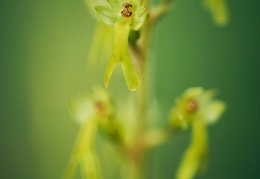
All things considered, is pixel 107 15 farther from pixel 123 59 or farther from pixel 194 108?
pixel 194 108

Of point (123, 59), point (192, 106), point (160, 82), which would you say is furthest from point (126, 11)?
point (160, 82)

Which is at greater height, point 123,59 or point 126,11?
point 126,11

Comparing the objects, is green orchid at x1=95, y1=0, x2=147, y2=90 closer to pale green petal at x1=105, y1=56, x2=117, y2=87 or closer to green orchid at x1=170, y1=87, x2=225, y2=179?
pale green petal at x1=105, y1=56, x2=117, y2=87

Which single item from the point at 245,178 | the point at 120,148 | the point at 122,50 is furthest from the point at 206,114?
the point at 245,178

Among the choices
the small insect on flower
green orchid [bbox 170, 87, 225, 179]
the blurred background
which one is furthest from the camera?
the blurred background

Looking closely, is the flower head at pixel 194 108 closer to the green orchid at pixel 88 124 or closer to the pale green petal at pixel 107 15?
the green orchid at pixel 88 124

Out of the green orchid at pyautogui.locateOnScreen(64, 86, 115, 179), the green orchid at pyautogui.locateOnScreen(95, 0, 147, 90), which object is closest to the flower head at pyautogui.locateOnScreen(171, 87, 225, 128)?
the green orchid at pyautogui.locateOnScreen(64, 86, 115, 179)
